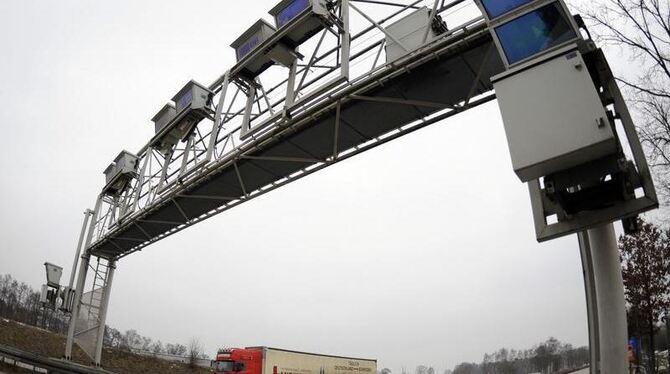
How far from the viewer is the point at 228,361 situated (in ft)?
82.0

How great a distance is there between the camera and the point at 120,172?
2091 centimetres

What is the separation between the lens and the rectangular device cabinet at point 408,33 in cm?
974

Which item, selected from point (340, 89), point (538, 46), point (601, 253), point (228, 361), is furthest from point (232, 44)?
point (228, 361)

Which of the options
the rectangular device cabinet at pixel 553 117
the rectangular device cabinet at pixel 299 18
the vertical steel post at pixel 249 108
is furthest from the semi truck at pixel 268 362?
the rectangular device cabinet at pixel 553 117

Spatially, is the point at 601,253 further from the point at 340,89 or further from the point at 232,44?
the point at 232,44

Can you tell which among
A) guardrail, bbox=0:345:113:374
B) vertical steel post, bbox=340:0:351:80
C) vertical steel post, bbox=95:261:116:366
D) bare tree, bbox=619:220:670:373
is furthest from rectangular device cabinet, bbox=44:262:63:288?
bare tree, bbox=619:220:670:373

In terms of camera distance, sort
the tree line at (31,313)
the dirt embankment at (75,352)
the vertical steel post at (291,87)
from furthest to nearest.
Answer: the tree line at (31,313), the dirt embankment at (75,352), the vertical steel post at (291,87)

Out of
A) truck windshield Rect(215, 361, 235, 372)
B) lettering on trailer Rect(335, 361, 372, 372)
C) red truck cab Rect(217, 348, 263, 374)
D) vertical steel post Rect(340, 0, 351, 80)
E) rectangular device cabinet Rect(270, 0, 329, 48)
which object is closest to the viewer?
vertical steel post Rect(340, 0, 351, 80)

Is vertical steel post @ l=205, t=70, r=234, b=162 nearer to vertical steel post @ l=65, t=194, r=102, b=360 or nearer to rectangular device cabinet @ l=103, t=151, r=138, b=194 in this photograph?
rectangular device cabinet @ l=103, t=151, r=138, b=194

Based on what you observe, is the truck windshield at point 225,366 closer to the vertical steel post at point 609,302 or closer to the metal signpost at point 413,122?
the metal signpost at point 413,122

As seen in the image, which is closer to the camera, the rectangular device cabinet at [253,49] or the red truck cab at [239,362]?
the rectangular device cabinet at [253,49]

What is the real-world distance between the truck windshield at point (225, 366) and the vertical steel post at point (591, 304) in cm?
2368

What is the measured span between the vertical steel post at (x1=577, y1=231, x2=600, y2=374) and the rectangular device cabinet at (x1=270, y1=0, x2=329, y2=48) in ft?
28.8

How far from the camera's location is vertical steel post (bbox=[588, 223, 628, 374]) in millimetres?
3648
